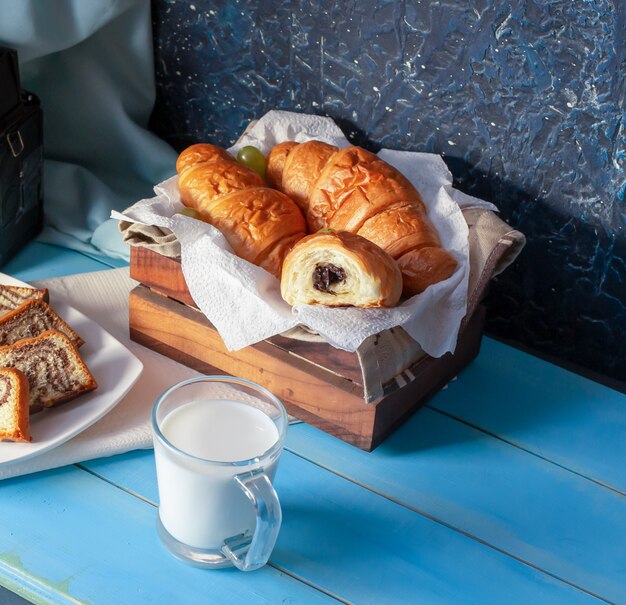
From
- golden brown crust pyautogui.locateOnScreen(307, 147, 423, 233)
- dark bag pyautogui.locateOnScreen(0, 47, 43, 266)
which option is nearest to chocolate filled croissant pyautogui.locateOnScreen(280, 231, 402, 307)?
golden brown crust pyautogui.locateOnScreen(307, 147, 423, 233)

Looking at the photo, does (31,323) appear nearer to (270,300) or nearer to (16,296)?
(16,296)

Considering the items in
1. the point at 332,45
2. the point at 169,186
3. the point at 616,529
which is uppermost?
the point at 332,45

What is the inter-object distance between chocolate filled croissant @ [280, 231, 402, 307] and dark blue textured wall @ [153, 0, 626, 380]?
0.29 meters

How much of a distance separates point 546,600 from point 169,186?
594 millimetres

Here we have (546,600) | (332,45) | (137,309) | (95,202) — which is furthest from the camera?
(95,202)

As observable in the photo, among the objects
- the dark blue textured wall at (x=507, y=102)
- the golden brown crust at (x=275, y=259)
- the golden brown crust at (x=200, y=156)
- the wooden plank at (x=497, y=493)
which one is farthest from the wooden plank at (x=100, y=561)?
the dark blue textured wall at (x=507, y=102)

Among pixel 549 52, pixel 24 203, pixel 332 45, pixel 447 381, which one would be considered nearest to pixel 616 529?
pixel 447 381

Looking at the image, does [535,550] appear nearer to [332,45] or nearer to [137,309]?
[137,309]

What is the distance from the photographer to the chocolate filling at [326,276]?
2.84 ft

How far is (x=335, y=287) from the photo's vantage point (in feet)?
2.87

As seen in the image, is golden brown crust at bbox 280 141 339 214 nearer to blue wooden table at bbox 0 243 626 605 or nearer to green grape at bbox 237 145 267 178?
green grape at bbox 237 145 267 178

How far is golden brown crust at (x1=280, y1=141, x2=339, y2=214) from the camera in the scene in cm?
105

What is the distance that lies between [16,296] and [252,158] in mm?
314

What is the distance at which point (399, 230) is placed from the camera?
96cm
